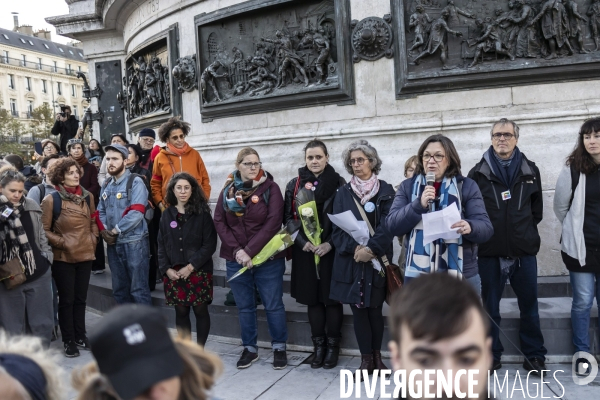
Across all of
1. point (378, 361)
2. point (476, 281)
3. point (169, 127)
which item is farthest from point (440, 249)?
point (169, 127)

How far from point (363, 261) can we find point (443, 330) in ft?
11.8

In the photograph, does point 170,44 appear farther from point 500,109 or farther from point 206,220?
point 500,109

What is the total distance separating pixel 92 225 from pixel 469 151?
4266mm

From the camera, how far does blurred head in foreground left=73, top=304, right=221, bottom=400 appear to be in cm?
160

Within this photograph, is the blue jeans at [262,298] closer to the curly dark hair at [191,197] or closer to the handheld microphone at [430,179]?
the curly dark hair at [191,197]

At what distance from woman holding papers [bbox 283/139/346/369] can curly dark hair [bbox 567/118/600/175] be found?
2022 millimetres

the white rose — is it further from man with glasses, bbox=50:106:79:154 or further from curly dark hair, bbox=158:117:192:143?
man with glasses, bbox=50:106:79:154

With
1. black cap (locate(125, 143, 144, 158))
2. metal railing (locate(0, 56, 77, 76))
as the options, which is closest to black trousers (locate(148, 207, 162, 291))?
black cap (locate(125, 143, 144, 158))

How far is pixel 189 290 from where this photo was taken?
18.5 feet

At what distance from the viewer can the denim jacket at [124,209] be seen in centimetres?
627

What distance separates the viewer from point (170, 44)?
30.0ft

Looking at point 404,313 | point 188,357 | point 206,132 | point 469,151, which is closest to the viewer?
point 404,313

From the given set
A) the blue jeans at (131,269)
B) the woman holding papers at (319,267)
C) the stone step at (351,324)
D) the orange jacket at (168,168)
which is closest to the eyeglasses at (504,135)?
the woman holding papers at (319,267)

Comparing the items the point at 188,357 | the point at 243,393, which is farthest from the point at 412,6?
the point at 188,357
